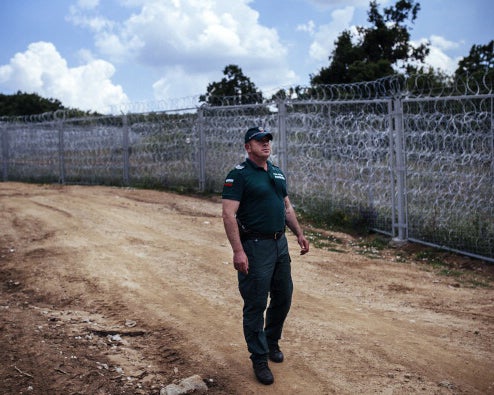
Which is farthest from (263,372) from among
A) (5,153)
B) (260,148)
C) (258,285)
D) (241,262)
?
(5,153)

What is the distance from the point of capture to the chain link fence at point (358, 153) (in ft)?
26.0

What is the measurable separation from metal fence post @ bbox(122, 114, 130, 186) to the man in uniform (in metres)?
13.0

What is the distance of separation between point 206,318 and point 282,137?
6.73 m

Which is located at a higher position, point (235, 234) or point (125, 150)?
point (125, 150)

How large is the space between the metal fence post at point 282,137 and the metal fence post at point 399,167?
2.86m

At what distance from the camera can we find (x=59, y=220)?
10.4 m

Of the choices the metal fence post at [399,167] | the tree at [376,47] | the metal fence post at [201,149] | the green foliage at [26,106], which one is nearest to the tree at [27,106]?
the green foliage at [26,106]

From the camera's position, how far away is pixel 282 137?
38.5ft

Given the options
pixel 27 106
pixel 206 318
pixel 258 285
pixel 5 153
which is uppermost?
pixel 27 106

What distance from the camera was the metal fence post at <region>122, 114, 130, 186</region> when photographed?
16.7 meters

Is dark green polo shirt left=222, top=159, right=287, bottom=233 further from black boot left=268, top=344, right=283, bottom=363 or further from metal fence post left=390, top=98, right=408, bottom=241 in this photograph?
metal fence post left=390, top=98, right=408, bottom=241

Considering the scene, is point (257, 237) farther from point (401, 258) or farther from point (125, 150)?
point (125, 150)

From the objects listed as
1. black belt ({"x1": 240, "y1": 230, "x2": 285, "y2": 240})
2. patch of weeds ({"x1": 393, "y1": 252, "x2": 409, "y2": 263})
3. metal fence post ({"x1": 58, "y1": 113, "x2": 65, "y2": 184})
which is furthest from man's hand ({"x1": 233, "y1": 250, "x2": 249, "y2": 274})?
metal fence post ({"x1": 58, "y1": 113, "x2": 65, "y2": 184})

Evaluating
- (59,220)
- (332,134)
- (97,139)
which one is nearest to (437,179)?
(332,134)
